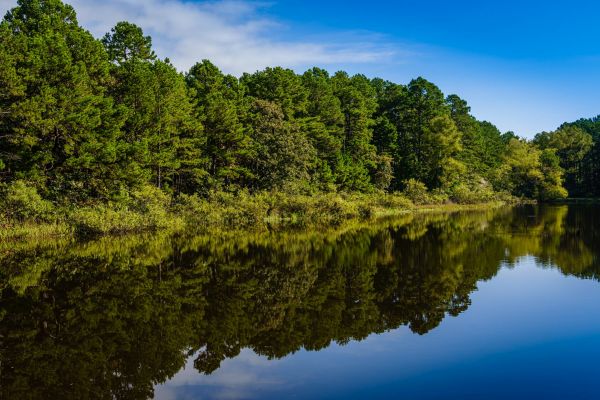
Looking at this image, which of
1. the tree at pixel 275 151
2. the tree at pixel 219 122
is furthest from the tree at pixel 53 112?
the tree at pixel 275 151

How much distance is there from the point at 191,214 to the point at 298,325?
28.6 metres

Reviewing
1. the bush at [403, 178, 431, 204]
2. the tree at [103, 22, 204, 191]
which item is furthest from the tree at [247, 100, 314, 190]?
the bush at [403, 178, 431, 204]

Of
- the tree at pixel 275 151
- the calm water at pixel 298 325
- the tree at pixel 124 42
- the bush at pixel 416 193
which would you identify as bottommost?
the calm water at pixel 298 325

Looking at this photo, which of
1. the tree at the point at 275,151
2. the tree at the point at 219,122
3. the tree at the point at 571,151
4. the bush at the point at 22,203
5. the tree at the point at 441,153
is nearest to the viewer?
the bush at the point at 22,203

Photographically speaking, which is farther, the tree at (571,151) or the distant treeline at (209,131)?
the tree at (571,151)

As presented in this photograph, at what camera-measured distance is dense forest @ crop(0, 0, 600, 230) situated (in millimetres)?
29891

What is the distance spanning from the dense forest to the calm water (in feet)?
35.5

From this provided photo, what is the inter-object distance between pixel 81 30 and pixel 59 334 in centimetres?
3229

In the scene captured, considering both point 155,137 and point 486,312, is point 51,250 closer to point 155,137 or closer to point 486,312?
point 155,137

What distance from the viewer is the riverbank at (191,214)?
92.9ft

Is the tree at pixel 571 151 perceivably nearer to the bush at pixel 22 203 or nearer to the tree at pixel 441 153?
the tree at pixel 441 153

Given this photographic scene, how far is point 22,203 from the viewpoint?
89.9 feet

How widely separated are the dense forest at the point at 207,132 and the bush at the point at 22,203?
6.3 inches

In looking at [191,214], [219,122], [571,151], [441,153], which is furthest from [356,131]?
[571,151]
